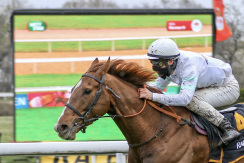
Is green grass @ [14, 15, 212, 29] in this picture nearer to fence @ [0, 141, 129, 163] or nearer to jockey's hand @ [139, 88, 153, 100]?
fence @ [0, 141, 129, 163]

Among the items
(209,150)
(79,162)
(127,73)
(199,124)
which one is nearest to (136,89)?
(127,73)

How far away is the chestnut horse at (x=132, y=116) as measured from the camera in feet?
9.89

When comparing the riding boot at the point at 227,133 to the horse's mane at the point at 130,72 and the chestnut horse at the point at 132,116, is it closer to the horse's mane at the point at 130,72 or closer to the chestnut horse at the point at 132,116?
the chestnut horse at the point at 132,116

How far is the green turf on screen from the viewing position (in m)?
6.75

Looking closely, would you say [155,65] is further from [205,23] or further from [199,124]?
[205,23]

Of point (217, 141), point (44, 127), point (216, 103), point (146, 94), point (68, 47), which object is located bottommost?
point (44, 127)

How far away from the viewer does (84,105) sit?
3006mm

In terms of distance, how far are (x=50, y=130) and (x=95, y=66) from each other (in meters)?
4.02

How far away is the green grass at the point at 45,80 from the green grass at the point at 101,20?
95cm

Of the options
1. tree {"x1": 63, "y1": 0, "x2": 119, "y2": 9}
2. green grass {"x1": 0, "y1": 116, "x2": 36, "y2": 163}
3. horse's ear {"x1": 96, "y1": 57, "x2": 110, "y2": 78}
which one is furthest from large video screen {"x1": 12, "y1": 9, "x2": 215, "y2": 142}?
tree {"x1": 63, "y1": 0, "x2": 119, "y2": 9}

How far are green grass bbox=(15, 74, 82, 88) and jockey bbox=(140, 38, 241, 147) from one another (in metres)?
3.48

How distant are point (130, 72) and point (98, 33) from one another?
3569 millimetres

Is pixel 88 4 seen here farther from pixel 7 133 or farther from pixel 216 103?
pixel 216 103

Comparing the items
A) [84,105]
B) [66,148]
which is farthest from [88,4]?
[84,105]
